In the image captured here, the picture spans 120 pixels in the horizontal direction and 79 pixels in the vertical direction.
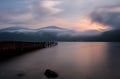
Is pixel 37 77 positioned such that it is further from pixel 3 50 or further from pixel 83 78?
pixel 3 50

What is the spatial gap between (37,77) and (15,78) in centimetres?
204

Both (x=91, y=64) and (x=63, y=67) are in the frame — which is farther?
(x=91, y=64)

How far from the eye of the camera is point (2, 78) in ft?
52.5

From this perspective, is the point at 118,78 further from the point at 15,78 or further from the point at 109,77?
the point at 15,78

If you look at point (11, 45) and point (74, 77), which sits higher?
point (11, 45)

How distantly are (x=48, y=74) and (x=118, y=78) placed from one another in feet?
23.3

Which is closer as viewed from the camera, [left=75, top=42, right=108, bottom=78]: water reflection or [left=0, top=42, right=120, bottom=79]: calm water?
[left=0, top=42, right=120, bottom=79]: calm water

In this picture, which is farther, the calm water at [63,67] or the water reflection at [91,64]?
the water reflection at [91,64]

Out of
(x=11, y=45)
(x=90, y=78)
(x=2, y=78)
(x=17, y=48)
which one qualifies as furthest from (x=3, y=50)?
(x=90, y=78)

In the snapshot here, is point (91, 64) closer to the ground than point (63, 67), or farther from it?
closer to the ground

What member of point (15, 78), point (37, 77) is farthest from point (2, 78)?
point (37, 77)

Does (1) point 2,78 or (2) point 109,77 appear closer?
(1) point 2,78

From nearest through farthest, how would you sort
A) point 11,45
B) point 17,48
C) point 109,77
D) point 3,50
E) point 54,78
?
point 54,78, point 109,77, point 3,50, point 11,45, point 17,48

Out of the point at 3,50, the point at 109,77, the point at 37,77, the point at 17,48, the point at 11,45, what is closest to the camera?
the point at 37,77
